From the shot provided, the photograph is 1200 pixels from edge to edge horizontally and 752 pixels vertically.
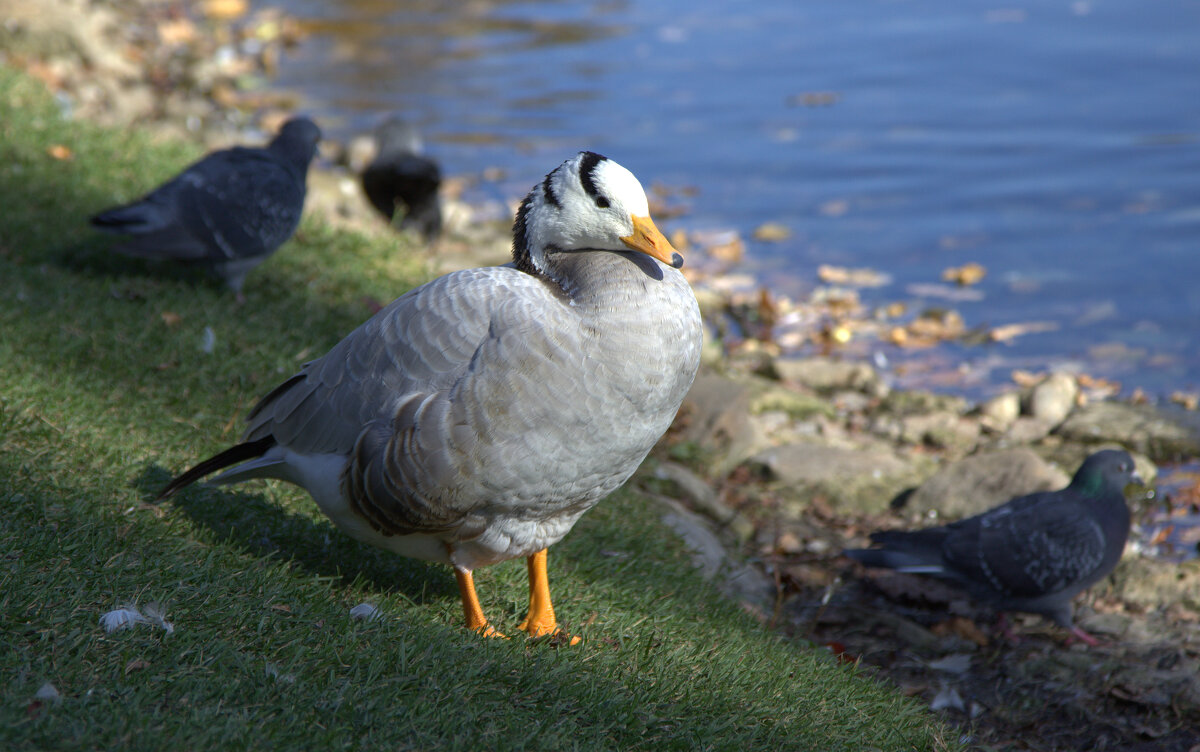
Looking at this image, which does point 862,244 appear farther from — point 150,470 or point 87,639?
point 87,639

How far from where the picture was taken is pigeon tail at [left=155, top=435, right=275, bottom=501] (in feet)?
12.7

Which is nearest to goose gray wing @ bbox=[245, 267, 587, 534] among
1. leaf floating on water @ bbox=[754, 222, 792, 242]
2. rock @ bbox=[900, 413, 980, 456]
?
rock @ bbox=[900, 413, 980, 456]

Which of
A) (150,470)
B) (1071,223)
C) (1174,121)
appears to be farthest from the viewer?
(1174,121)

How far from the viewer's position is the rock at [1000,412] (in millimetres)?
6977

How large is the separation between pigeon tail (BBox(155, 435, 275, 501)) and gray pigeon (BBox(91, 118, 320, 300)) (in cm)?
226

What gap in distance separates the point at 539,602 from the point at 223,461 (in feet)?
4.13

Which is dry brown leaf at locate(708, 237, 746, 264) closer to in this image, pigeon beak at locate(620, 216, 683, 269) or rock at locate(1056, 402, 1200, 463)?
rock at locate(1056, 402, 1200, 463)

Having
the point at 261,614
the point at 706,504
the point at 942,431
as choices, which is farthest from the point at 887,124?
the point at 261,614

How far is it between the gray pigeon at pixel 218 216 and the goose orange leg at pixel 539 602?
303 cm

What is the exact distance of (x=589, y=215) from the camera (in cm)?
344

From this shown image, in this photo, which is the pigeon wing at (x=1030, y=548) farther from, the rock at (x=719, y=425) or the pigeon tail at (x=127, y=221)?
the pigeon tail at (x=127, y=221)

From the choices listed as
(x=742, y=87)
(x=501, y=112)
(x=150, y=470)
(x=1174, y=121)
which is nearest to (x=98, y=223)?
(x=150, y=470)

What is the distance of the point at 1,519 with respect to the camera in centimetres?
377

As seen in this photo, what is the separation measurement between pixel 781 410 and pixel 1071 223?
173 inches
